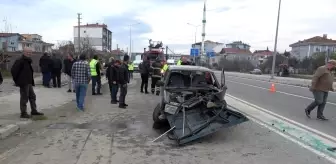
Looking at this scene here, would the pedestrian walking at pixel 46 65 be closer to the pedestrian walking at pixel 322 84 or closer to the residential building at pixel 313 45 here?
the pedestrian walking at pixel 322 84

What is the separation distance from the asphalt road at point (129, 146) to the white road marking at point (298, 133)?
0.75 ft

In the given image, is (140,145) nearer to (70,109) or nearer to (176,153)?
(176,153)

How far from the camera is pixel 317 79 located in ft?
31.6

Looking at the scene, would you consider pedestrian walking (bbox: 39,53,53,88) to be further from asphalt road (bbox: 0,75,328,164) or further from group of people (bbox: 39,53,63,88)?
asphalt road (bbox: 0,75,328,164)

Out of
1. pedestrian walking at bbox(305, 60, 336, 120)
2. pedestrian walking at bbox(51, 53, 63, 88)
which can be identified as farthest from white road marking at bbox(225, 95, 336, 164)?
pedestrian walking at bbox(51, 53, 63, 88)

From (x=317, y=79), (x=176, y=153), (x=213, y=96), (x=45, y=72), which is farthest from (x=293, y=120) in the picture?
(x=45, y=72)

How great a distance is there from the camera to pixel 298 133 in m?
7.60

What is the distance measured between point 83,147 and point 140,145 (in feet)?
3.43

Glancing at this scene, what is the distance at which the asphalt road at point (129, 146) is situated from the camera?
5473 mm

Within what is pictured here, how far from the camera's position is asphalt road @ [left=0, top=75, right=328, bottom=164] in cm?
547

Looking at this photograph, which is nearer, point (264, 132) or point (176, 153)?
point (176, 153)

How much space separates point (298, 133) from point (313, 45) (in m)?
100

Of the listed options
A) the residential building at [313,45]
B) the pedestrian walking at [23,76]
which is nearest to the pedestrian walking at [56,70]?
the pedestrian walking at [23,76]

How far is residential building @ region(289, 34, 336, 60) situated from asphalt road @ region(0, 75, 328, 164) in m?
96.4
